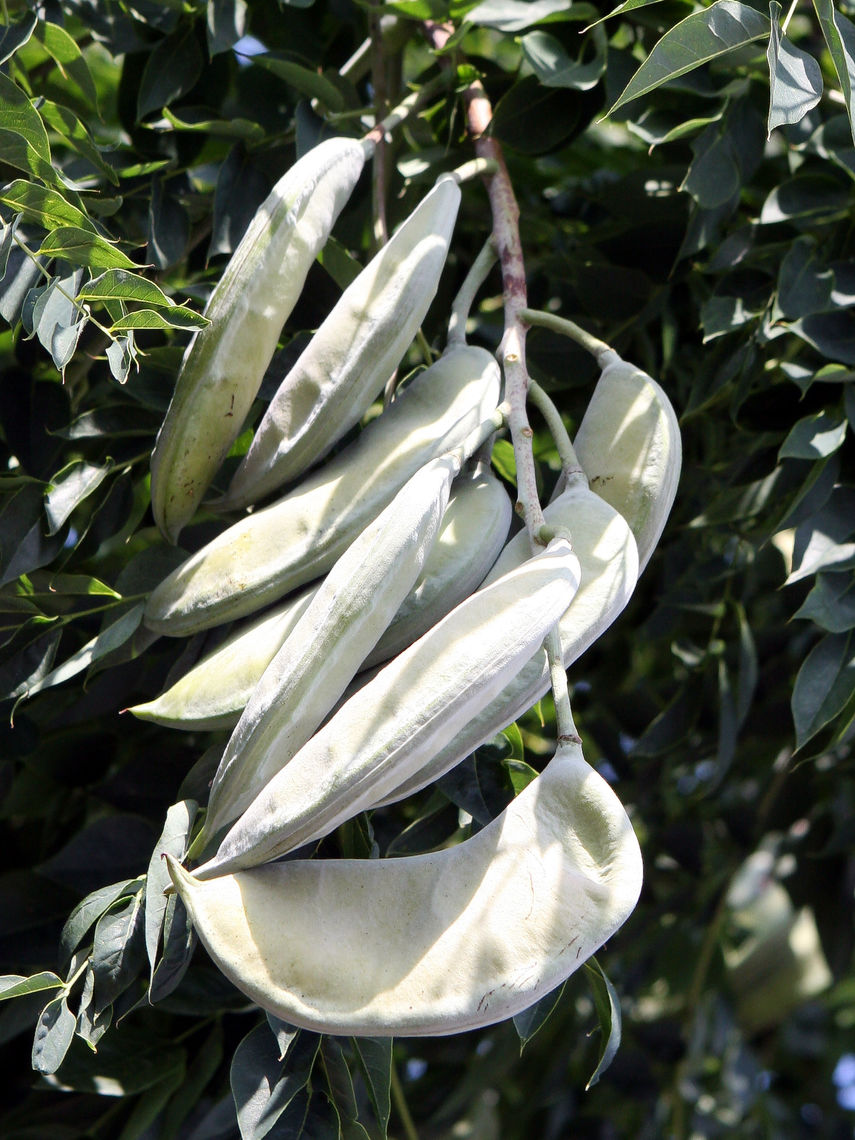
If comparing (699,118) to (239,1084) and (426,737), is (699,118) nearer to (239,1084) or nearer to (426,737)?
(426,737)

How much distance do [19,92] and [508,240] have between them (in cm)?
38

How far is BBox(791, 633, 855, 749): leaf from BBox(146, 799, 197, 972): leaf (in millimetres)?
501

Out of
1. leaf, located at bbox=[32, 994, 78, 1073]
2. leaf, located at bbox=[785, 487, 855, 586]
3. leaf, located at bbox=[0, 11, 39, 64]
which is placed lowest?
leaf, located at bbox=[32, 994, 78, 1073]

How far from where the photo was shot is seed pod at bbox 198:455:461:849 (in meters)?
0.68

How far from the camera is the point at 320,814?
64cm

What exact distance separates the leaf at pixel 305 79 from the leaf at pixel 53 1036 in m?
0.79

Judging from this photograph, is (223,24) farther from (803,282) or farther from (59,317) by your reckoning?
(803,282)

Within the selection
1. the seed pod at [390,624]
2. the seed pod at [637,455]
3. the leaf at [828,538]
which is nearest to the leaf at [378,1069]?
the seed pod at [390,624]

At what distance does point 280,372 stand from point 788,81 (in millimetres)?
449

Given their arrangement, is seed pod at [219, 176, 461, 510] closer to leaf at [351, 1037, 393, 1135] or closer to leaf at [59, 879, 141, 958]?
leaf at [59, 879, 141, 958]

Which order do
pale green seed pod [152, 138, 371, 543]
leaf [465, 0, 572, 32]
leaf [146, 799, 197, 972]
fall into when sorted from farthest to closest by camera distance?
leaf [465, 0, 572, 32]
pale green seed pod [152, 138, 371, 543]
leaf [146, 799, 197, 972]

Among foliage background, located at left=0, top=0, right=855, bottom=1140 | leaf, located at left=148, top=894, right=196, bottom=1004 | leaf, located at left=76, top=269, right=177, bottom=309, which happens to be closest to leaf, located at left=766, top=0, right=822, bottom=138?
foliage background, located at left=0, top=0, right=855, bottom=1140

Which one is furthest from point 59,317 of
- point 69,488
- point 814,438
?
point 814,438

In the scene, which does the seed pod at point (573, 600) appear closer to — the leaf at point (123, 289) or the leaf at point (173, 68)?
the leaf at point (123, 289)
